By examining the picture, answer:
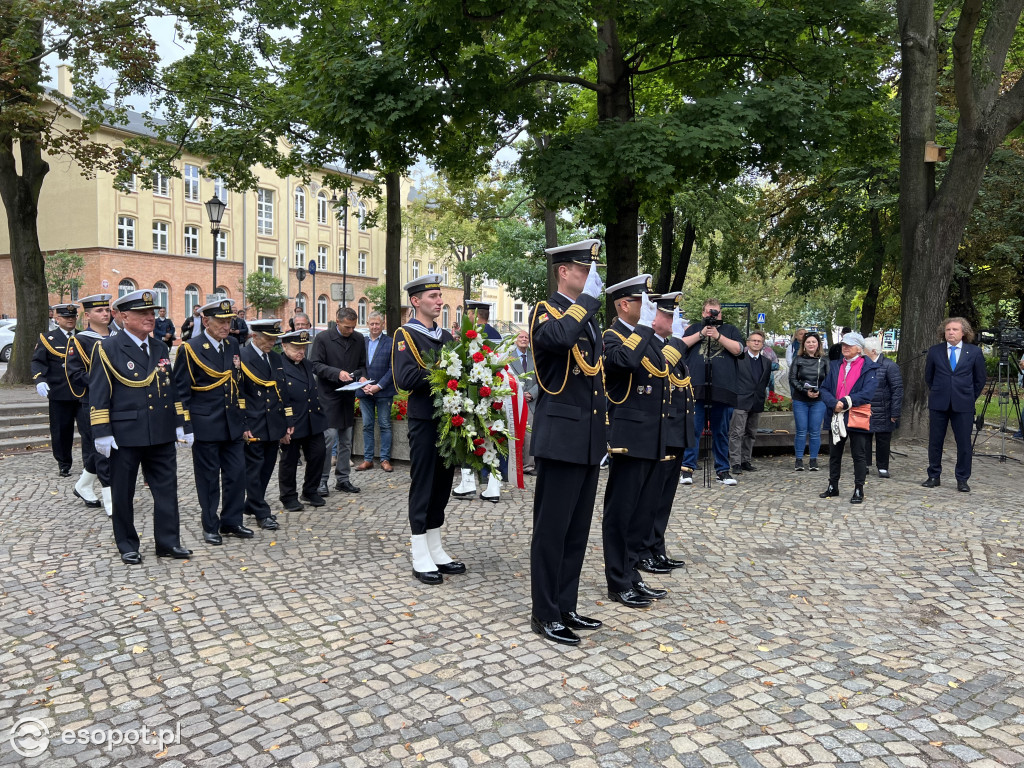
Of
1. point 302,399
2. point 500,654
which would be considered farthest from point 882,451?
point 500,654

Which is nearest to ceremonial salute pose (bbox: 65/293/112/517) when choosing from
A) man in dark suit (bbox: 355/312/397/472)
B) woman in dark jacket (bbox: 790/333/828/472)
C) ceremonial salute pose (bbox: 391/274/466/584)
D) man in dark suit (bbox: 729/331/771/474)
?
man in dark suit (bbox: 355/312/397/472)

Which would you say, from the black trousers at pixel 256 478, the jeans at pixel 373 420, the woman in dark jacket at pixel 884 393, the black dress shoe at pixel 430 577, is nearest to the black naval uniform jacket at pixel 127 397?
the black trousers at pixel 256 478

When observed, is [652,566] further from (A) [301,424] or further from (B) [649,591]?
(A) [301,424]

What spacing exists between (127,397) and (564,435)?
3.78m

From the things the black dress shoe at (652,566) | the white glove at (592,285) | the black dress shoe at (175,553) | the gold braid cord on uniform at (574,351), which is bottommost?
the black dress shoe at (175,553)

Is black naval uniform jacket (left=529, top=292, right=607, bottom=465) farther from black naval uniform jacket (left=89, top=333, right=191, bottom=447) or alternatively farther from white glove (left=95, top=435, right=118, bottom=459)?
white glove (left=95, top=435, right=118, bottom=459)

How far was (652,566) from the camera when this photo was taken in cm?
623

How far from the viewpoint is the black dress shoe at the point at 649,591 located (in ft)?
18.1

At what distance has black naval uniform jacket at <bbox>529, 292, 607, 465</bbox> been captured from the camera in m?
4.64

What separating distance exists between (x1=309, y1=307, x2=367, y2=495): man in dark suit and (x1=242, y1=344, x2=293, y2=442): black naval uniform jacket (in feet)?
3.93

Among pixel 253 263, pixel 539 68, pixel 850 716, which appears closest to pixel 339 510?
pixel 850 716

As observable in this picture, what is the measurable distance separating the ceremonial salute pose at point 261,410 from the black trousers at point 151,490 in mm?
1005

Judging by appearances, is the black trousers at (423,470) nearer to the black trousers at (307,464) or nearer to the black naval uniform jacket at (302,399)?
the black naval uniform jacket at (302,399)

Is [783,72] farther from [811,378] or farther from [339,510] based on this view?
[339,510]
